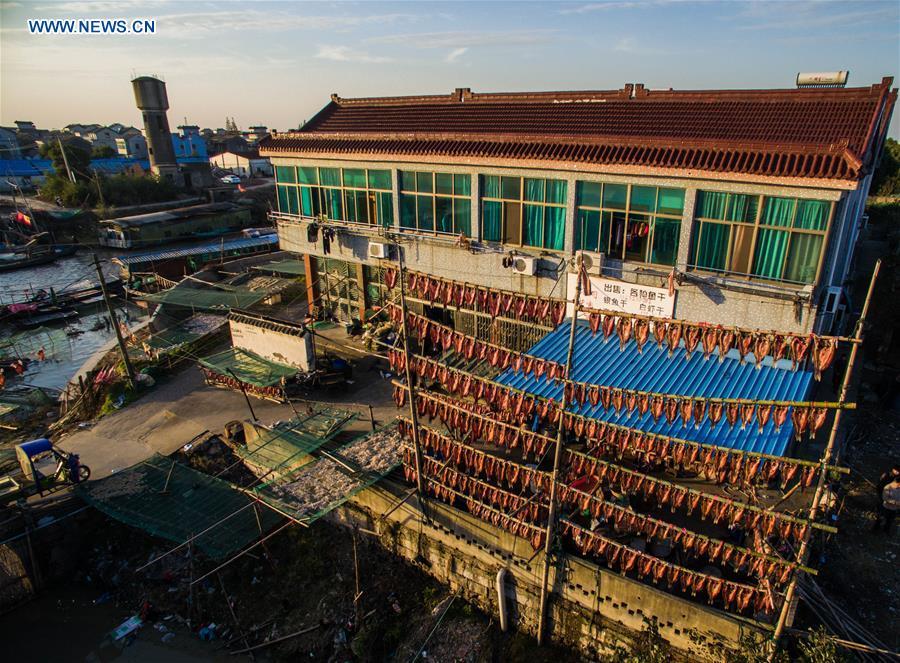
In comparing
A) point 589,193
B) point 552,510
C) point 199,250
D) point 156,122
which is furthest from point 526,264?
point 156,122

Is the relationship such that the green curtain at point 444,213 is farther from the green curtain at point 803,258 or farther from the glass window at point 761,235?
the green curtain at point 803,258

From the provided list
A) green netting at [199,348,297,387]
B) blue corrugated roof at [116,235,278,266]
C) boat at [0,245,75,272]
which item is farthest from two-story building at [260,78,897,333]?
boat at [0,245,75,272]

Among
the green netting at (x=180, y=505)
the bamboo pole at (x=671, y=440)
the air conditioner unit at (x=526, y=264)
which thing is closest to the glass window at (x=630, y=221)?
the air conditioner unit at (x=526, y=264)

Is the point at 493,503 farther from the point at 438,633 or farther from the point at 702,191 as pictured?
the point at 702,191

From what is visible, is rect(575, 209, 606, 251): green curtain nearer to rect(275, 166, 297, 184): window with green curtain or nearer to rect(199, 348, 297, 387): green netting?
rect(199, 348, 297, 387): green netting

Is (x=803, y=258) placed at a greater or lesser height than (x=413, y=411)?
greater

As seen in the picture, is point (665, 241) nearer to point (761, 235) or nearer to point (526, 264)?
point (761, 235)
